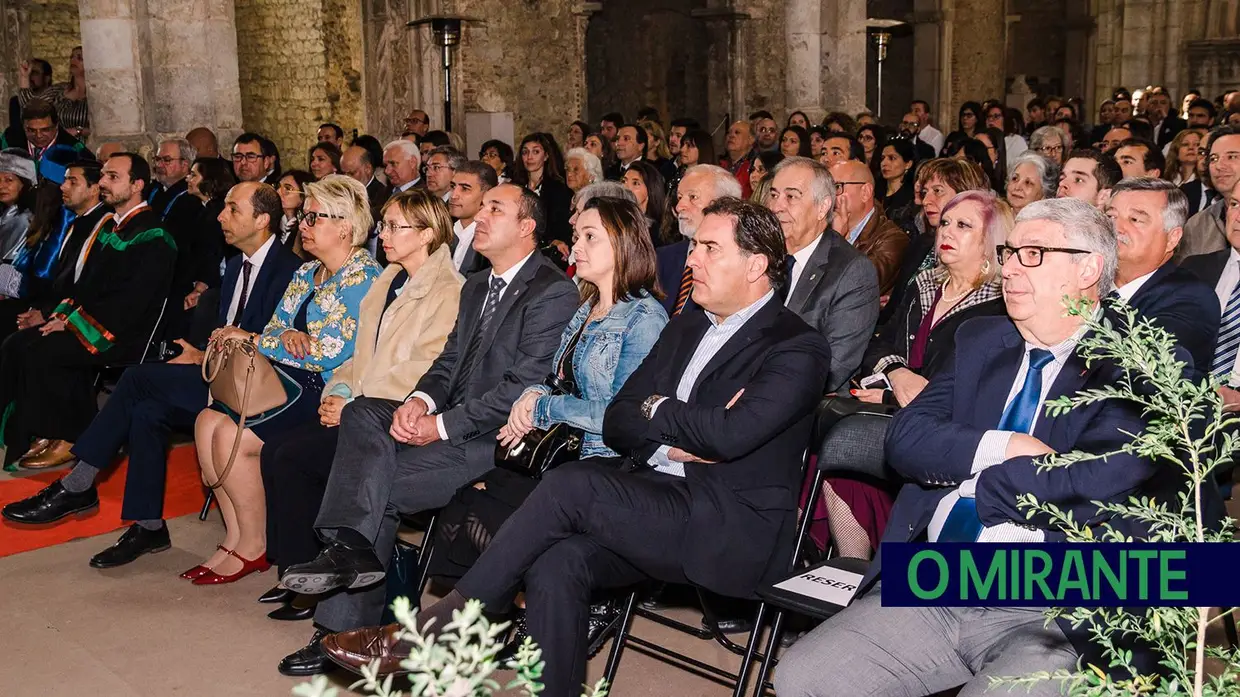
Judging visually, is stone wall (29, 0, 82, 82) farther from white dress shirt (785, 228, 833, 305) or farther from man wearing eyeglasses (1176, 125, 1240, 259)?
man wearing eyeglasses (1176, 125, 1240, 259)

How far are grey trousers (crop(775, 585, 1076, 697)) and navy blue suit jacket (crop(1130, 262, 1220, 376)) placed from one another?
114cm

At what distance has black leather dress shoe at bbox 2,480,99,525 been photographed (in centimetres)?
506

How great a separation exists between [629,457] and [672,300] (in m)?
1.66

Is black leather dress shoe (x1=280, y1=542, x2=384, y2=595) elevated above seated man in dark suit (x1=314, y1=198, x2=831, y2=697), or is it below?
below

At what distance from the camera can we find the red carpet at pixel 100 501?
16.5 feet

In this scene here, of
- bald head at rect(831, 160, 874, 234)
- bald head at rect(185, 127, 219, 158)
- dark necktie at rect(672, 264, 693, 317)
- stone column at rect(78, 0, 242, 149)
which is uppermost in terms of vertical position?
stone column at rect(78, 0, 242, 149)

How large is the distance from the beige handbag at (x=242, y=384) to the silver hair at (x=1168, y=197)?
290 centimetres

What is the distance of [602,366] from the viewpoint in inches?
144

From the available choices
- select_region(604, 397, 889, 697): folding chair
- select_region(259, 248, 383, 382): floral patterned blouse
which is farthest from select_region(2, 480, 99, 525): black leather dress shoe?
select_region(604, 397, 889, 697): folding chair

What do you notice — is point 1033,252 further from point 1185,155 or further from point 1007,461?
point 1185,155

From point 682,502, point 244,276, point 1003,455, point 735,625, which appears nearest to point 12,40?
point 244,276

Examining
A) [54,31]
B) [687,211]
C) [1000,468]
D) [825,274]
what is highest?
[54,31]

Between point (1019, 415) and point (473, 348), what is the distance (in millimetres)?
1990

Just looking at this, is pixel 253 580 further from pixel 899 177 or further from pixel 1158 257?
pixel 899 177
